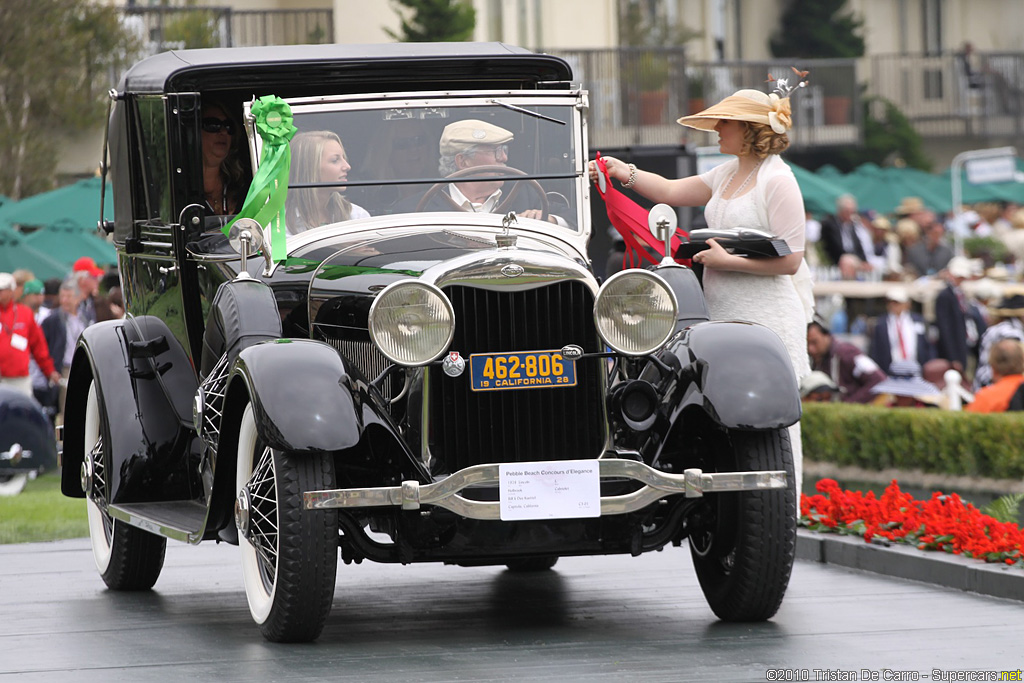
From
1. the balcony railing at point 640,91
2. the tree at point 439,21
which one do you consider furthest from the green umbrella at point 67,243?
the balcony railing at point 640,91

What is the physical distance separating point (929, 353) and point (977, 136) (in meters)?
29.2

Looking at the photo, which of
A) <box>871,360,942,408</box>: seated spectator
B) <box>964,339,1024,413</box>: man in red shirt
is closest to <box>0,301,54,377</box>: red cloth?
<box>871,360,942,408</box>: seated spectator

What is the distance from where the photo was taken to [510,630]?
682 cm

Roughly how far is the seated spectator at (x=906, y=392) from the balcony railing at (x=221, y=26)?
44.3ft

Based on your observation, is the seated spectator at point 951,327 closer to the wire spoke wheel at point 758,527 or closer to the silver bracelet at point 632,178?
the silver bracelet at point 632,178

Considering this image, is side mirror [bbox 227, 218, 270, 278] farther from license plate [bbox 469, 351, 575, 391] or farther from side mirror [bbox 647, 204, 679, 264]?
side mirror [bbox 647, 204, 679, 264]

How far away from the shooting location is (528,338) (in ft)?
21.0

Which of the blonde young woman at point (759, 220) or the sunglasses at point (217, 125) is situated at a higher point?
the sunglasses at point (217, 125)

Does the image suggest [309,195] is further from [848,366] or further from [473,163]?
[848,366]

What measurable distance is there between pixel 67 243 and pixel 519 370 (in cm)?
1565

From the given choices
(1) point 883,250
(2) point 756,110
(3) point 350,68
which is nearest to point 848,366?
(2) point 756,110

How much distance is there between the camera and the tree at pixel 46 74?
944 inches

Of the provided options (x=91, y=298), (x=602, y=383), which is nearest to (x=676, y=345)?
(x=602, y=383)

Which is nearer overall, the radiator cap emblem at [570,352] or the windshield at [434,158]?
the radiator cap emblem at [570,352]
